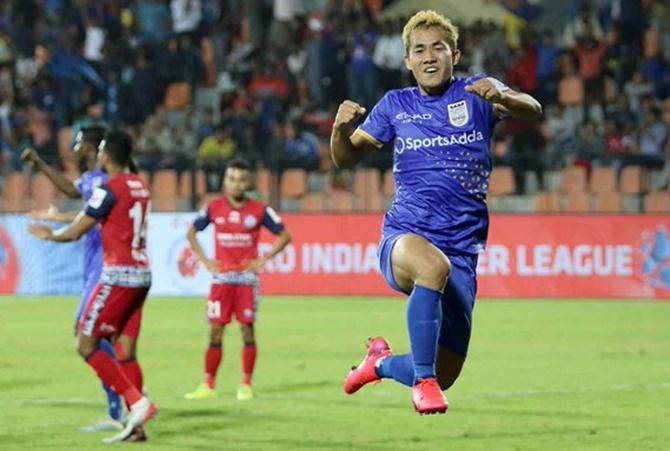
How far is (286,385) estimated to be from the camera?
14477 mm

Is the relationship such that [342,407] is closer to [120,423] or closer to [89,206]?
[120,423]

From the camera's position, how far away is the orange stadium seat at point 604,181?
24141 millimetres

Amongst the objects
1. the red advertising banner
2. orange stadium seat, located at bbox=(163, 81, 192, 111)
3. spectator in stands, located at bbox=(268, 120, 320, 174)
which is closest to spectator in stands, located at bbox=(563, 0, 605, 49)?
the red advertising banner

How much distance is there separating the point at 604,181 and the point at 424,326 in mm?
16569

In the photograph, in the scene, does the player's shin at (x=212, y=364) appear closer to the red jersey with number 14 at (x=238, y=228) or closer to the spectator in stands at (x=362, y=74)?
the red jersey with number 14 at (x=238, y=228)

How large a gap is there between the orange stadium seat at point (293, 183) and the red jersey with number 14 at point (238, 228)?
34.0ft

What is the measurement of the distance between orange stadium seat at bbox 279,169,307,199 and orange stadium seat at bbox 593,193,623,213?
4.45 m

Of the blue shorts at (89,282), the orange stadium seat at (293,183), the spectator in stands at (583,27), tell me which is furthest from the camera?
the spectator in stands at (583,27)

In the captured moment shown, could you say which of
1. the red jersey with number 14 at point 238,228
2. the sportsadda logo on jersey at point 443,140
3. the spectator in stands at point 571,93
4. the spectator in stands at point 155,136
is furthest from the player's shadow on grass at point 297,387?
the spectator in stands at point 571,93

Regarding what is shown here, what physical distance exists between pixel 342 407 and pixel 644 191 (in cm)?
1200

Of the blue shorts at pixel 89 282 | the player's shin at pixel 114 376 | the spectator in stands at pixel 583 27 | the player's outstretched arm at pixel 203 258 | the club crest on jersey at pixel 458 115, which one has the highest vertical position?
the spectator in stands at pixel 583 27

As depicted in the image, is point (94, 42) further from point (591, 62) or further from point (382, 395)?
point (382, 395)

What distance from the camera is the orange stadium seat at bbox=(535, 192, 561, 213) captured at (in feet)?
79.7

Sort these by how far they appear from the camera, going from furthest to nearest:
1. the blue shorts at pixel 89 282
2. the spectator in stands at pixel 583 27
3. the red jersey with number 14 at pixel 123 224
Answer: the spectator in stands at pixel 583 27 → the blue shorts at pixel 89 282 → the red jersey with number 14 at pixel 123 224
